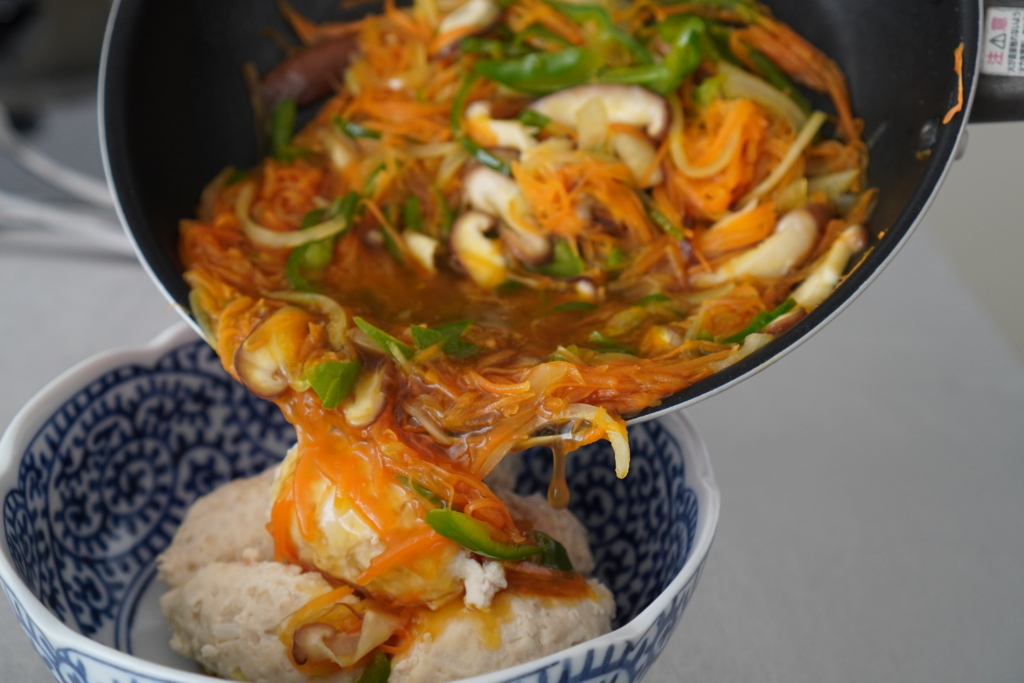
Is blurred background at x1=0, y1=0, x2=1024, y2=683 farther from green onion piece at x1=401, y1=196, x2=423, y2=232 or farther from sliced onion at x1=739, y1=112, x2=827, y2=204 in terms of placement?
green onion piece at x1=401, y1=196, x2=423, y2=232

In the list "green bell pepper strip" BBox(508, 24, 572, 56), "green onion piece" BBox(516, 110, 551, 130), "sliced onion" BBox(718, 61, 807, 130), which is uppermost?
"green bell pepper strip" BBox(508, 24, 572, 56)

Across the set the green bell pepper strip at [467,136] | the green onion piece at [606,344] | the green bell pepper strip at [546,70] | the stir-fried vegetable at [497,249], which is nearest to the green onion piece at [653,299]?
the stir-fried vegetable at [497,249]

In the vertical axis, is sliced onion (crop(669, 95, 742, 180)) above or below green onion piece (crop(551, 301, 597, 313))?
above

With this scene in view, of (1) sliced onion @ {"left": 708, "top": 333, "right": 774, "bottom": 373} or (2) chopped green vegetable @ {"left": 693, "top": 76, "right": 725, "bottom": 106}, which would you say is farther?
(2) chopped green vegetable @ {"left": 693, "top": 76, "right": 725, "bottom": 106}

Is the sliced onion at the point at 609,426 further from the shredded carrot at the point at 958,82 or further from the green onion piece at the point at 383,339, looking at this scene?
the shredded carrot at the point at 958,82

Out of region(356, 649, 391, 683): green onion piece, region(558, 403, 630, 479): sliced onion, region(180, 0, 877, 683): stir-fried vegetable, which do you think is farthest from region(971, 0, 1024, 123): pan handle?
region(356, 649, 391, 683): green onion piece

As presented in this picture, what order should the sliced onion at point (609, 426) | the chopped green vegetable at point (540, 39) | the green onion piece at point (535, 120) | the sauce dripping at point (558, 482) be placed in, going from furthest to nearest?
the chopped green vegetable at point (540, 39) → the green onion piece at point (535, 120) → the sauce dripping at point (558, 482) → the sliced onion at point (609, 426)

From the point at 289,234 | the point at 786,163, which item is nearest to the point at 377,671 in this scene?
the point at 289,234
